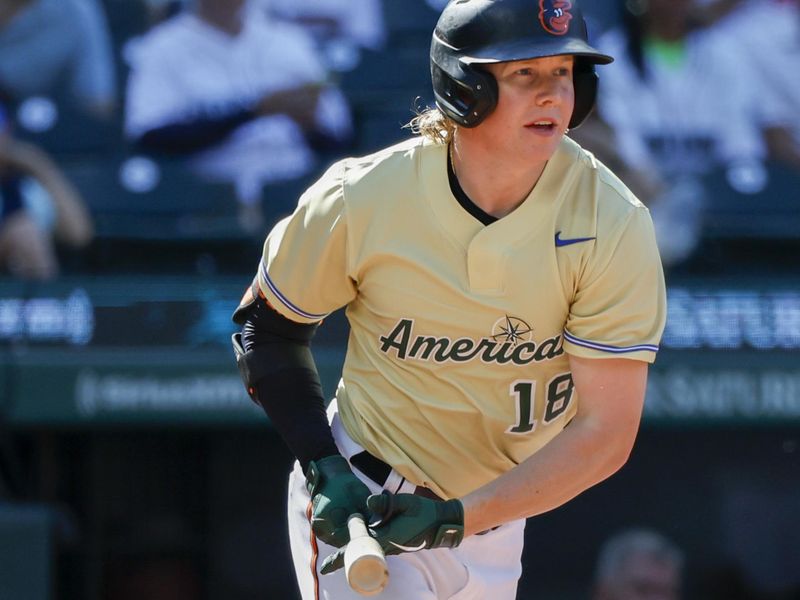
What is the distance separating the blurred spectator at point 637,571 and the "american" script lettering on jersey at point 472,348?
2481 mm

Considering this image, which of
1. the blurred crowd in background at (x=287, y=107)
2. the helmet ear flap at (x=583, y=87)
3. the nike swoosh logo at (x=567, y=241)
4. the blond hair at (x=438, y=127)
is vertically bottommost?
the blurred crowd in background at (x=287, y=107)

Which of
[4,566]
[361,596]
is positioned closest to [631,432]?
[361,596]

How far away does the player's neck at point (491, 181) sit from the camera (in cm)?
237

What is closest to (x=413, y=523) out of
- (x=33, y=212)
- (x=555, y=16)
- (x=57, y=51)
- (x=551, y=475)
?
(x=551, y=475)

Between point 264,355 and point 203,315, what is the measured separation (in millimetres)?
2139

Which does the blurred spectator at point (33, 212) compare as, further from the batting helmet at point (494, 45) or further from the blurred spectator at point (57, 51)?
→ the batting helmet at point (494, 45)

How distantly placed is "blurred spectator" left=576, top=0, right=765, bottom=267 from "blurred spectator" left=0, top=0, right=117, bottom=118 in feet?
5.78

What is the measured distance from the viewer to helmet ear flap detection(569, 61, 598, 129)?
93.8 inches

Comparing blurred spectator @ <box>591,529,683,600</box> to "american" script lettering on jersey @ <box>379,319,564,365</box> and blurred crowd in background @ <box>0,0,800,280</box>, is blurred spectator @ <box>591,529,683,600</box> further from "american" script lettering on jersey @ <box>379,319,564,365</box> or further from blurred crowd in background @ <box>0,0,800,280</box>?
"american" script lettering on jersey @ <box>379,319,564,365</box>

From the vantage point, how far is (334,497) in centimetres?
232

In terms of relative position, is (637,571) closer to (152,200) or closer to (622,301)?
(152,200)

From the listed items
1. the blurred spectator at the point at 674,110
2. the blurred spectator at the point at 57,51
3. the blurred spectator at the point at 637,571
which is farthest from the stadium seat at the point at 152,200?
the blurred spectator at the point at 637,571

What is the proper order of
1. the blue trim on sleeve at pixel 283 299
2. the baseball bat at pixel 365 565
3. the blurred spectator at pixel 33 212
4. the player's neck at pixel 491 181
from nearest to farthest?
the baseball bat at pixel 365 565 < the player's neck at pixel 491 181 < the blue trim on sleeve at pixel 283 299 < the blurred spectator at pixel 33 212

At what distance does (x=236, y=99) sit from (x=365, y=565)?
3284 millimetres
